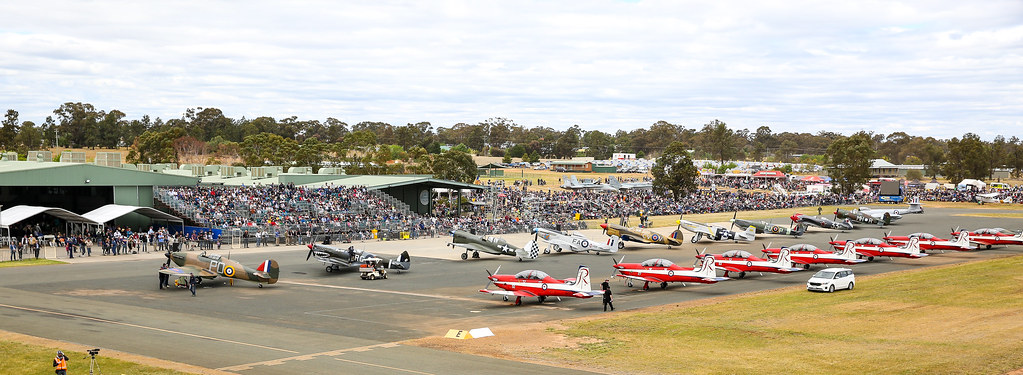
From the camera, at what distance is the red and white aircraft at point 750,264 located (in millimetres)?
38375

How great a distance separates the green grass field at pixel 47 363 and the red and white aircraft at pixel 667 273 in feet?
70.2

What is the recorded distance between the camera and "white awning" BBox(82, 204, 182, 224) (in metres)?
52.2

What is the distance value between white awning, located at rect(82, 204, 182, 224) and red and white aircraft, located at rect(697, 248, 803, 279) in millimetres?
38101

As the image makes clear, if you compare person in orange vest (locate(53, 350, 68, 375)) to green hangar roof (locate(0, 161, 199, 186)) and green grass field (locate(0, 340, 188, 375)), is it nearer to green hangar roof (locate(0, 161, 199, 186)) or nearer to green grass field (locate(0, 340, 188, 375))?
green grass field (locate(0, 340, 188, 375))

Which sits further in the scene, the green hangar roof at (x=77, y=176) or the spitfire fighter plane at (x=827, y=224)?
the spitfire fighter plane at (x=827, y=224)

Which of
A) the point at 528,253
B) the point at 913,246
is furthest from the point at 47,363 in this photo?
the point at 913,246

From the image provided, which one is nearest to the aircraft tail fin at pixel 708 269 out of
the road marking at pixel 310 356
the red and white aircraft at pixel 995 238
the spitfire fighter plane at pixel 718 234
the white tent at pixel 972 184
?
the road marking at pixel 310 356

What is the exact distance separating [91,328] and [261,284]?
39.7ft

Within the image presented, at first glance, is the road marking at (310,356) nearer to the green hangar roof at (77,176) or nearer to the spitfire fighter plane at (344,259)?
the spitfire fighter plane at (344,259)

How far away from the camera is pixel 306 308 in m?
30.6

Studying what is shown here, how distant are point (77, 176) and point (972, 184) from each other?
129 meters

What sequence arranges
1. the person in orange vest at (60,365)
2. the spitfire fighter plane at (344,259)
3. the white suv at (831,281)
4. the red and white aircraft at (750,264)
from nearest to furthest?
the person in orange vest at (60,365)
the white suv at (831,281)
the red and white aircraft at (750,264)
the spitfire fighter plane at (344,259)

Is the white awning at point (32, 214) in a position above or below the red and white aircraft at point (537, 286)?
above

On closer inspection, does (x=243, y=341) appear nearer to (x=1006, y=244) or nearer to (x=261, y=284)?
(x=261, y=284)
